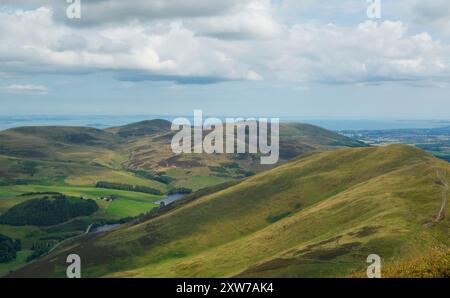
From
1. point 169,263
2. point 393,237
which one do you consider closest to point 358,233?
point 393,237

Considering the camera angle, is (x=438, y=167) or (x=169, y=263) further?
(x=438, y=167)

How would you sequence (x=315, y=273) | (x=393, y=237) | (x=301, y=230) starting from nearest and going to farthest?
(x=315, y=273) → (x=393, y=237) → (x=301, y=230)

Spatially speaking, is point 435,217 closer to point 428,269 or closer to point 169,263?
point 169,263

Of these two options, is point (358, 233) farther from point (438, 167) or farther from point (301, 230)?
point (438, 167)

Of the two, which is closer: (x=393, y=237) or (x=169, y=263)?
(x=393, y=237)
